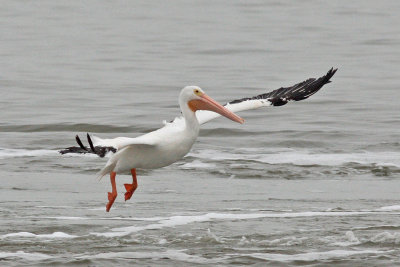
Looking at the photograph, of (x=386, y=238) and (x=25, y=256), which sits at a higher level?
(x=25, y=256)

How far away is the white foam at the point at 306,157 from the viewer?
17.7 m

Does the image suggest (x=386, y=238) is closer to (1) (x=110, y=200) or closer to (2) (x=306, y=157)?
(1) (x=110, y=200)

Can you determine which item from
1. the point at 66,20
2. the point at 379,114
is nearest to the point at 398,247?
the point at 379,114

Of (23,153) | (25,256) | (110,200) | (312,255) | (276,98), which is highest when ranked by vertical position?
(276,98)

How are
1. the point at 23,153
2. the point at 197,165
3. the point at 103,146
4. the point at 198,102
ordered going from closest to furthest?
the point at 103,146, the point at 198,102, the point at 197,165, the point at 23,153

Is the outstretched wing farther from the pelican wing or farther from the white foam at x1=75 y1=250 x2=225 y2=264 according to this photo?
the white foam at x1=75 y1=250 x2=225 y2=264

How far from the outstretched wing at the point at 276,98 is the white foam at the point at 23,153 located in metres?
4.97

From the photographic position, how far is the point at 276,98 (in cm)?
1452

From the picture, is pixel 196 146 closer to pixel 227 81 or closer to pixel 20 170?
pixel 20 170

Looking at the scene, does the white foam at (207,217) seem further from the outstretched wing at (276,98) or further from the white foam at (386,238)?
the white foam at (386,238)

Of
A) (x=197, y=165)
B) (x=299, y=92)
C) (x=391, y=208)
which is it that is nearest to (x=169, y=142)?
(x=299, y=92)

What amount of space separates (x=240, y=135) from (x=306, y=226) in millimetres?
8562

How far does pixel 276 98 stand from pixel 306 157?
12.7ft

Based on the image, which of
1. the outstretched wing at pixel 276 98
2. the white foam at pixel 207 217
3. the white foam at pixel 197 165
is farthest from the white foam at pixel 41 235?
the white foam at pixel 197 165
